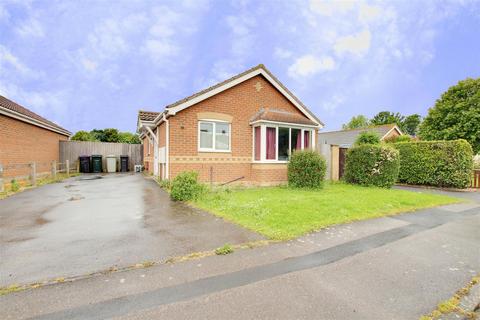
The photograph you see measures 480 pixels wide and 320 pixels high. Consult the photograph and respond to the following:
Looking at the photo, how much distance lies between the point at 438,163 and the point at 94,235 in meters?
17.0

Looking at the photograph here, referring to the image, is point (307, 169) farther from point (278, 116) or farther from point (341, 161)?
point (341, 161)

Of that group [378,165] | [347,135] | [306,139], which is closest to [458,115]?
[347,135]

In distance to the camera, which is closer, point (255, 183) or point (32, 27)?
point (255, 183)

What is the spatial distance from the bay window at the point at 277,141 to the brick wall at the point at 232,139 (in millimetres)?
403

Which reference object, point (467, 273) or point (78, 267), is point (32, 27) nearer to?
point (78, 267)

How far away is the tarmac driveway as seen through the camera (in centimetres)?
380

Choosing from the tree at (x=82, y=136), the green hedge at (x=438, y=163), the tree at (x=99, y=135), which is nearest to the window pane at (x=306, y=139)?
the green hedge at (x=438, y=163)

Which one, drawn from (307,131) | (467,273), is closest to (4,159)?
(307,131)

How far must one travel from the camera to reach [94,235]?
5137mm

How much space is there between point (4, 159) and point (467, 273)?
56.3ft

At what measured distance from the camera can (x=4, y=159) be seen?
12117 millimetres

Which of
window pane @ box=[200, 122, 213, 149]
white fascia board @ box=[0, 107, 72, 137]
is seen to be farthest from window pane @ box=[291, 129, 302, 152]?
white fascia board @ box=[0, 107, 72, 137]

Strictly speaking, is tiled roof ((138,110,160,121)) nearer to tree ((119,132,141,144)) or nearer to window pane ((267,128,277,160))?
window pane ((267,128,277,160))

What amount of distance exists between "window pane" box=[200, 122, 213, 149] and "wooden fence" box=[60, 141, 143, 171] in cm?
1485
